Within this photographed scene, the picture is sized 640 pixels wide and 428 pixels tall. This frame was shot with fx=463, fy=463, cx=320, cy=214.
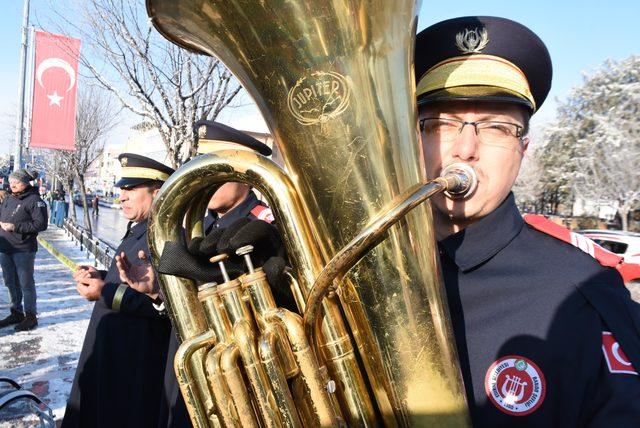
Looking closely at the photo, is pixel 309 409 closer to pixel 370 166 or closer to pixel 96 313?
pixel 370 166

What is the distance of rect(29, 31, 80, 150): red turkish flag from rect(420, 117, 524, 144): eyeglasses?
25.8 feet

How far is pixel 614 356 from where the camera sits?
3.57 feet

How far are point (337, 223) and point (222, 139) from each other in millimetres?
1853

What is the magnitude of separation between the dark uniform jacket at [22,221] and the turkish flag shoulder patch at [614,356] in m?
6.92

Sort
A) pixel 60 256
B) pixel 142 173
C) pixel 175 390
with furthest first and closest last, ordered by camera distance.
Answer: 1. pixel 60 256
2. pixel 142 173
3. pixel 175 390

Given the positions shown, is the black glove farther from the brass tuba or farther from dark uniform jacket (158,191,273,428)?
dark uniform jacket (158,191,273,428)

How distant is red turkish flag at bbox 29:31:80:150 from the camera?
7700mm

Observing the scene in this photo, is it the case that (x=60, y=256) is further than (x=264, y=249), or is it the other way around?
(x=60, y=256)

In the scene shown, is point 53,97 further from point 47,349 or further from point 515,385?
point 515,385

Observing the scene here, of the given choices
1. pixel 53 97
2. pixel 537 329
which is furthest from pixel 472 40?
pixel 53 97

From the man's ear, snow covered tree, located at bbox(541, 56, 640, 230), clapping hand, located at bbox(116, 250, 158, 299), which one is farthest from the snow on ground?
snow covered tree, located at bbox(541, 56, 640, 230)

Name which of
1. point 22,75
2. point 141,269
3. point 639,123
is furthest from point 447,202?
point 639,123

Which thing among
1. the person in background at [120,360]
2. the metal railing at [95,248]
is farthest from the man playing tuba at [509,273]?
the metal railing at [95,248]

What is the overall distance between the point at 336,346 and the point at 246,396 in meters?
0.25
